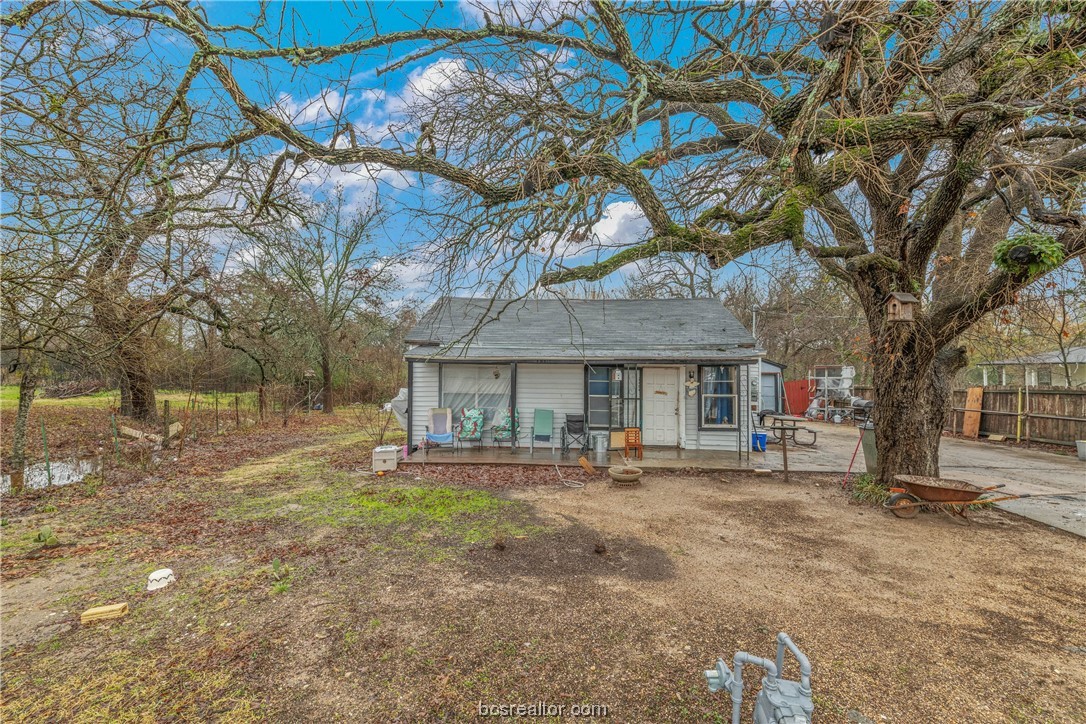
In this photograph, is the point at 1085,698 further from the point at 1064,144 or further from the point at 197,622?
the point at 1064,144

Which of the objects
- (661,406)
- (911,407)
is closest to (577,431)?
(661,406)

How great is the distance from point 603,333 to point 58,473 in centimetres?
1092

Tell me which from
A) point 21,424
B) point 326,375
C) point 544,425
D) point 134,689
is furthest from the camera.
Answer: point 326,375

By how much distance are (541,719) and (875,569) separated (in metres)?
3.71

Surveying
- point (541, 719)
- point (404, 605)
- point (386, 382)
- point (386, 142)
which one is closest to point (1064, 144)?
point (386, 142)

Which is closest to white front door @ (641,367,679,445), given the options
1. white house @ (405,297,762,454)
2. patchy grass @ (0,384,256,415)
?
white house @ (405,297,762,454)

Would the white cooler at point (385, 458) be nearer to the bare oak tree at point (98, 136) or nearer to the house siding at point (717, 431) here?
the bare oak tree at point (98, 136)

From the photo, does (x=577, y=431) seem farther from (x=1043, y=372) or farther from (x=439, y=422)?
(x=1043, y=372)

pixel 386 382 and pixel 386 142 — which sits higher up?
pixel 386 142

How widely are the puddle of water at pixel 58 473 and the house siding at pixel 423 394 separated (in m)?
5.60

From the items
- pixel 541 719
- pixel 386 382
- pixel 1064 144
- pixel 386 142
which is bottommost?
pixel 541 719

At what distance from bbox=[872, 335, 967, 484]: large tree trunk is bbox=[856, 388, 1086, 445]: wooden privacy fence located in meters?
8.13

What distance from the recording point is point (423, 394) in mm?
9930

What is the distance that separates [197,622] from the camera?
10.5 ft
